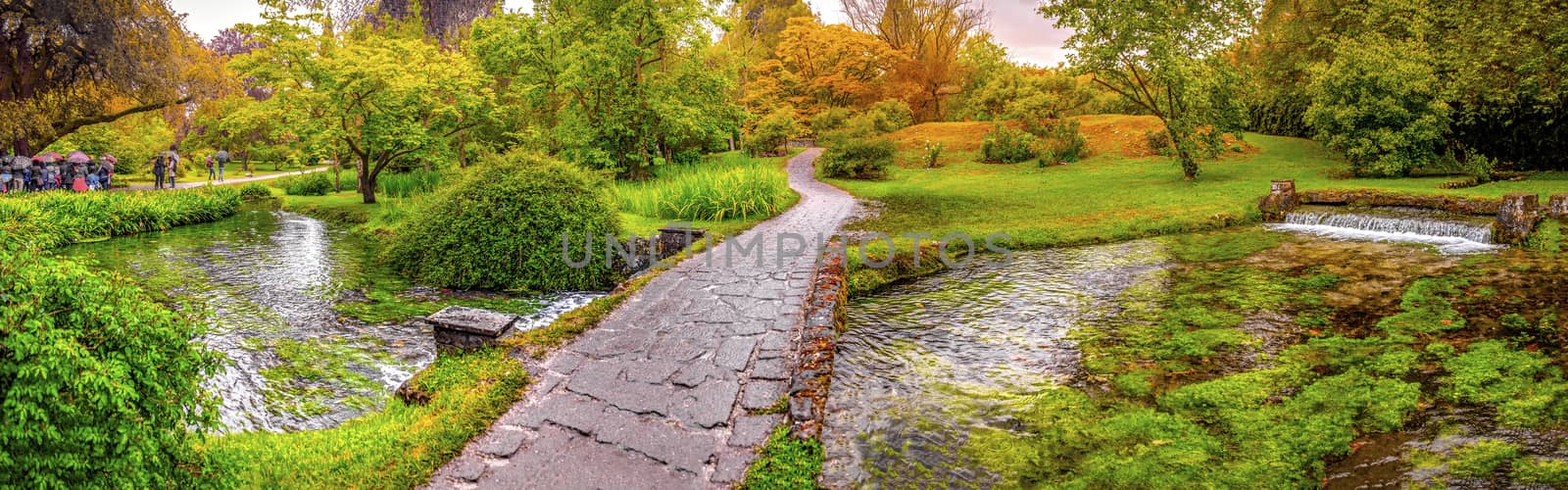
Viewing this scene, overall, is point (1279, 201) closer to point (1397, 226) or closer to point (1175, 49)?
point (1397, 226)

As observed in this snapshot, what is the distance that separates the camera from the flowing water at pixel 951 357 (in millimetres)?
4375

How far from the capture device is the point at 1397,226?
10727mm

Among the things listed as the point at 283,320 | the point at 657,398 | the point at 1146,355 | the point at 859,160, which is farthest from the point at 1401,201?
the point at 283,320

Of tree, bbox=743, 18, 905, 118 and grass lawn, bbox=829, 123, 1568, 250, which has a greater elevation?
tree, bbox=743, 18, 905, 118

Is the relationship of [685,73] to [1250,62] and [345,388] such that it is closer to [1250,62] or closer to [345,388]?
[345,388]

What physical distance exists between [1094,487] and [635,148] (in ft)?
50.5

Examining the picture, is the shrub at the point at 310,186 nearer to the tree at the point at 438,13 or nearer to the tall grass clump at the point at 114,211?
the tall grass clump at the point at 114,211

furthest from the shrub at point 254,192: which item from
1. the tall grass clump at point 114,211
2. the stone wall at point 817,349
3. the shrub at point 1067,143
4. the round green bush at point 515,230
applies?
the shrub at point 1067,143

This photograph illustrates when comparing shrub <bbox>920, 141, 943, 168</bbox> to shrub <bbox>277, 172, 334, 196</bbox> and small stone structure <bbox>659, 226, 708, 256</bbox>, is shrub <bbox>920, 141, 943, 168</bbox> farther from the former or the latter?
shrub <bbox>277, 172, 334, 196</bbox>

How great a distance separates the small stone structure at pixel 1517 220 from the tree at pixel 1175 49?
22.5 feet

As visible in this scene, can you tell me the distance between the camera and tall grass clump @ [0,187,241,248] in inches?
532

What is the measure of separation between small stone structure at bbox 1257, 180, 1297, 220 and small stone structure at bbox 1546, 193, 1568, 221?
307 cm

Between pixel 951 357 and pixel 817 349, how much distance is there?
4.32ft

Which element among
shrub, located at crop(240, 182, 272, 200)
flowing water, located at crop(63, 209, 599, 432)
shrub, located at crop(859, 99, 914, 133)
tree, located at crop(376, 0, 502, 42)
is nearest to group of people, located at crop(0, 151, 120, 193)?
shrub, located at crop(240, 182, 272, 200)
